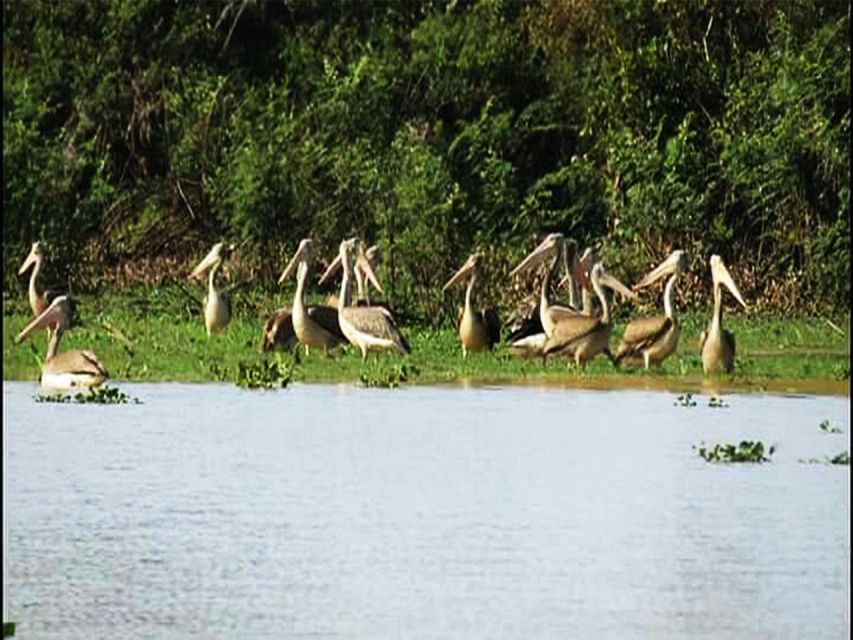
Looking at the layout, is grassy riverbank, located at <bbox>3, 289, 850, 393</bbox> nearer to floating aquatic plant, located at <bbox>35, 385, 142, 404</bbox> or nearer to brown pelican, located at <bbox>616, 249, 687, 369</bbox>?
brown pelican, located at <bbox>616, 249, 687, 369</bbox>

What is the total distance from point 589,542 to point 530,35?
1184 cm

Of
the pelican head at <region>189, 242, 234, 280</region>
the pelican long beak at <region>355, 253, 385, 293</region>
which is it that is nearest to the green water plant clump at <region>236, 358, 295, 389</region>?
the pelican long beak at <region>355, 253, 385, 293</region>

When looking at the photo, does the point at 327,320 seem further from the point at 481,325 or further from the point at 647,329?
the point at 647,329

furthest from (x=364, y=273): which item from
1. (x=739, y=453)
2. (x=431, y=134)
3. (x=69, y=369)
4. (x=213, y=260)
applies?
(x=739, y=453)

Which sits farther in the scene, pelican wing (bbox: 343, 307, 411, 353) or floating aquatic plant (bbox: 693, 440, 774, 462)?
pelican wing (bbox: 343, 307, 411, 353)

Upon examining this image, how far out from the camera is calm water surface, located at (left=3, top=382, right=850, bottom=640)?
314 inches

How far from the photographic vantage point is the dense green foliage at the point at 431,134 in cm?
1814

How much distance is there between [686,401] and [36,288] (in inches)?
182

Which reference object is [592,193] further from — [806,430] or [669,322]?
[806,430]

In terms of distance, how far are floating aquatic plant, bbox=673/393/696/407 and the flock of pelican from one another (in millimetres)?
714

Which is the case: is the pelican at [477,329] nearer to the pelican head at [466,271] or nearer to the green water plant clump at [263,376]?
the pelican head at [466,271]

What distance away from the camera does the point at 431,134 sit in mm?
20484

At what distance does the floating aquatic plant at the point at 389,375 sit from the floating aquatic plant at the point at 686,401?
4.31 ft

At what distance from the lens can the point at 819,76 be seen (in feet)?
59.7
